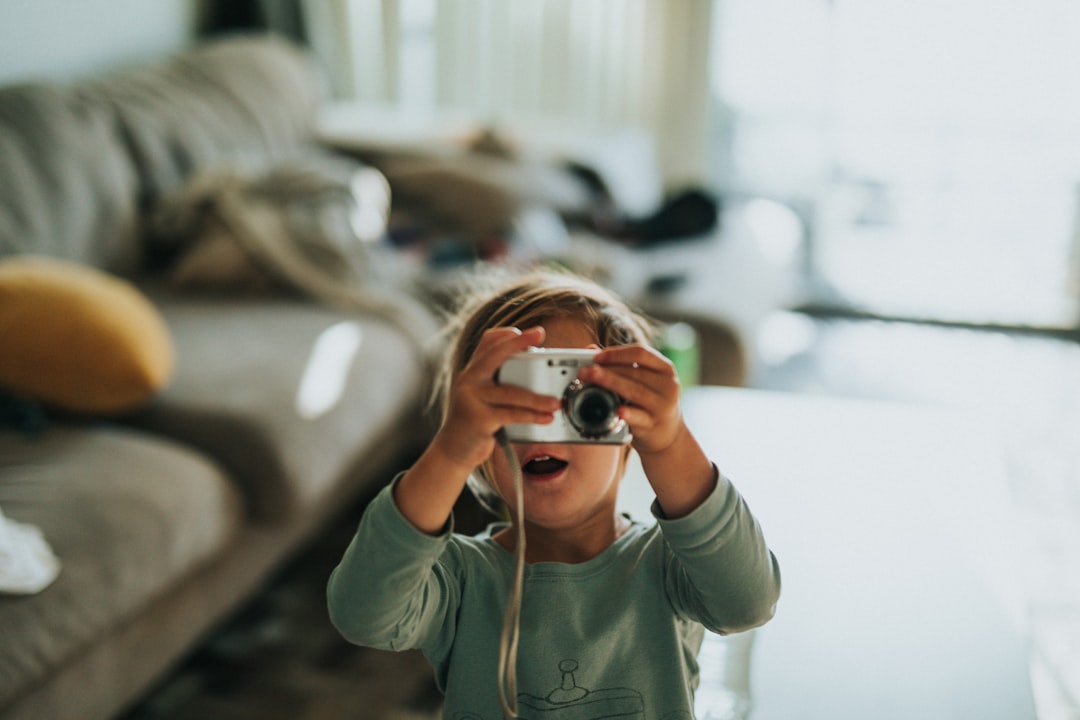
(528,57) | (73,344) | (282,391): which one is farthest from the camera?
(528,57)

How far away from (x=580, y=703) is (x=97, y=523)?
0.82 m

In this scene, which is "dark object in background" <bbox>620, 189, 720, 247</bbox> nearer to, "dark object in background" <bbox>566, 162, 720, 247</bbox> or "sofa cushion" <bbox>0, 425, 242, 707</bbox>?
"dark object in background" <bbox>566, 162, 720, 247</bbox>

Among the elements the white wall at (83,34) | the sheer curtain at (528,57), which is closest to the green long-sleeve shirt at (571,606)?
the white wall at (83,34)

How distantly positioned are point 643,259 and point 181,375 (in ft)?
4.15

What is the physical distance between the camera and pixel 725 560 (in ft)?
2.02

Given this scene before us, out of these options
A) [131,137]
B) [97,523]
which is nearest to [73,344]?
[97,523]

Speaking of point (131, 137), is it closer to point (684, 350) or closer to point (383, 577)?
point (684, 350)

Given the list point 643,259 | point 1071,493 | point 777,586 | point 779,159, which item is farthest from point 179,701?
point 779,159

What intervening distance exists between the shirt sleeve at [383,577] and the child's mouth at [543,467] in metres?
0.08

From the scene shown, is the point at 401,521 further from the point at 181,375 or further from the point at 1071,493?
the point at 1071,493

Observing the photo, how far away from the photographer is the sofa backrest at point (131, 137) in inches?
72.7

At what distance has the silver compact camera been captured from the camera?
0.57 metres

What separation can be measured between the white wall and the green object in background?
1485 millimetres

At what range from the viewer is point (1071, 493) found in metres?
2.28
